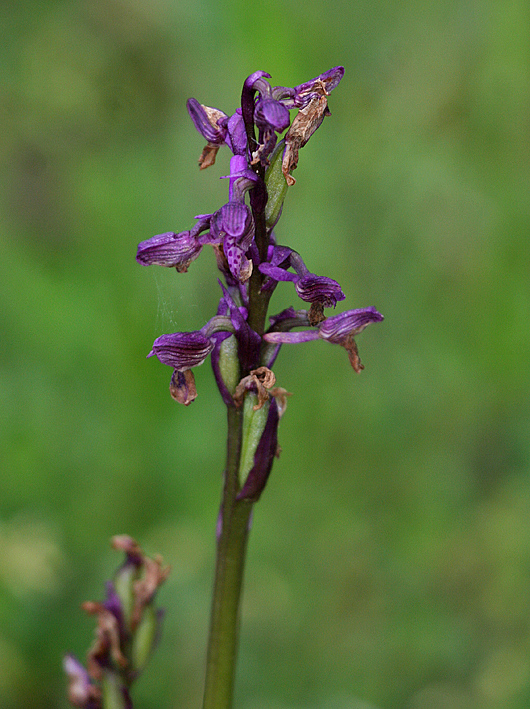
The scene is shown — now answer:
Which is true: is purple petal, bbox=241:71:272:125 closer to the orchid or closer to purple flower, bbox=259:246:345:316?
the orchid

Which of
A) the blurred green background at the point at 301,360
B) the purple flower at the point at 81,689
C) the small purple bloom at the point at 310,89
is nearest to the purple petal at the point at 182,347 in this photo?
the small purple bloom at the point at 310,89

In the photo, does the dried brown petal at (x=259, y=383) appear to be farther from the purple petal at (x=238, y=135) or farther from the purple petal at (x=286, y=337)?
the purple petal at (x=238, y=135)

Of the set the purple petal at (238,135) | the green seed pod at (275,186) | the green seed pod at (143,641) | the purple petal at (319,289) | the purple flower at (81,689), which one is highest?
the purple petal at (238,135)

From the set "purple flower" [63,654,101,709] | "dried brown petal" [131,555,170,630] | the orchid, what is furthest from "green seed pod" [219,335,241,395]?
→ "purple flower" [63,654,101,709]

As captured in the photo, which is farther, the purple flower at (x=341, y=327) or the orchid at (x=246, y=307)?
the purple flower at (x=341, y=327)

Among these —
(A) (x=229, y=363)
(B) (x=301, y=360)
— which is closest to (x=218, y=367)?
(A) (x=229, y=363)

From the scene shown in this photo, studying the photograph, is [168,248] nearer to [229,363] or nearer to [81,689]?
[229,363]

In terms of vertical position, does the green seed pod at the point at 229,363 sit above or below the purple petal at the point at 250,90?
below
